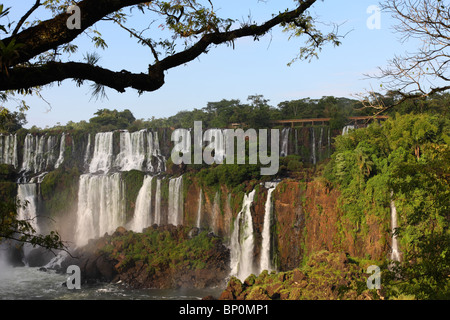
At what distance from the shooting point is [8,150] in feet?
109

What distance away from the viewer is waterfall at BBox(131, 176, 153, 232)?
86.3 feet

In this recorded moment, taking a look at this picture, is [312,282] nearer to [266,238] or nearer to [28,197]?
[266,238]

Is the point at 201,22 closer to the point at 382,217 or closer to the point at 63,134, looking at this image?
the point at 382,217

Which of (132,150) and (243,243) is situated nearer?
(243,243)

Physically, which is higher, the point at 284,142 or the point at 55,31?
the point at 284,142

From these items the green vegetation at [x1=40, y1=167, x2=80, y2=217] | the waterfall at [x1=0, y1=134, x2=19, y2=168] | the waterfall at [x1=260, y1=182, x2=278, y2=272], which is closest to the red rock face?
the waterfall at [x1=260, y1=182, x2=278, y2=272]

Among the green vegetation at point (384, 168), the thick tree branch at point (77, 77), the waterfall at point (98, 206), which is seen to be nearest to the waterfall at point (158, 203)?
the waterfall at point (98, 206)

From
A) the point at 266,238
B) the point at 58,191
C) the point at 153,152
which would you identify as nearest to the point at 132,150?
the point at 153,152

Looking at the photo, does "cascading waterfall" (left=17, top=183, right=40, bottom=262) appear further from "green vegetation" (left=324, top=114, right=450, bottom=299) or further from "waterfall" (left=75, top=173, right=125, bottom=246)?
"green vegetation" (left=324, top=114, right=450, bottom=299)

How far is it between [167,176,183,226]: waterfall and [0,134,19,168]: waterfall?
48.4ft

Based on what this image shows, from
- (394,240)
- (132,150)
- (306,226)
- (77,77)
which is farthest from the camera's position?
(132,150)

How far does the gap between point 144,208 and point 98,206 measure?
3.42 m

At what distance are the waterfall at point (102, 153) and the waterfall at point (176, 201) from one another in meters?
8.54

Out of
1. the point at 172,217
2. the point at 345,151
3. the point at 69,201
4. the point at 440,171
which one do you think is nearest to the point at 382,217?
the point at 345,151
